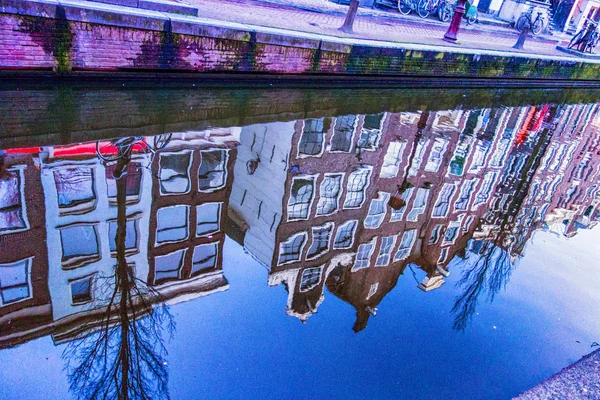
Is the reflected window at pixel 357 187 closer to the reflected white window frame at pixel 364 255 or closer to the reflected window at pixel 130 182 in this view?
the reflected white window frame at pixel 364 255

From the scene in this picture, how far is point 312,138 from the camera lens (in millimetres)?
9297

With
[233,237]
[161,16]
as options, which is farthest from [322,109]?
[233,237]

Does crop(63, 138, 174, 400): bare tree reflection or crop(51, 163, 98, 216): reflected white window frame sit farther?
crop(51, 163, 98, 216): reflected white window frame

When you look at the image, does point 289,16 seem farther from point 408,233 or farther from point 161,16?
point 408,233

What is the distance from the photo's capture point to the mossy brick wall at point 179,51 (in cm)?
851

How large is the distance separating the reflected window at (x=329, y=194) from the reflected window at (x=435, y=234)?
161 cm

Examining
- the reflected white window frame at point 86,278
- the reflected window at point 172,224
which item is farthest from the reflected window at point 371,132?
the reflected white window frame at point 86,278

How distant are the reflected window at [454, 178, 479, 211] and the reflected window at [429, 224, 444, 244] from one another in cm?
78

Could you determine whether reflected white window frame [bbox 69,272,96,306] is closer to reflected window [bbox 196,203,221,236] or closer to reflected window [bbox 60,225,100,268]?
reflected window [bbox 60,225,100,268]

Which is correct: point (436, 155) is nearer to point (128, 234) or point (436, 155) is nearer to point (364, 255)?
point (364, 255)

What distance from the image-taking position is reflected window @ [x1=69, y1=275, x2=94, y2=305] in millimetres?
4781

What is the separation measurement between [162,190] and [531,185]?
788cm

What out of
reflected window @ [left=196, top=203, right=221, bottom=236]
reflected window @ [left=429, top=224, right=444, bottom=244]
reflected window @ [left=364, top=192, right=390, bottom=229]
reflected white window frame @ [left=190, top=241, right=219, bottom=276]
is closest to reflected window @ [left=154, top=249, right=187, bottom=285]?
reflected white window frame @ [left=190, top=241, right=219, bottom=276]

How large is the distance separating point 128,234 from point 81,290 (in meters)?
1.01
